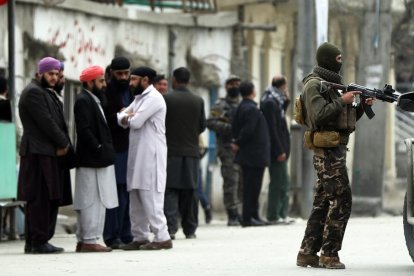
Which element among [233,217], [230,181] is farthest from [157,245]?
[230,181]

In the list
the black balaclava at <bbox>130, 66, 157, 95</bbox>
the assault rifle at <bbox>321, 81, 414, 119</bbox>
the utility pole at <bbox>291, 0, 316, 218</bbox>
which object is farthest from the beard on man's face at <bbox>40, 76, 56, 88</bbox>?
the utility pole at <bbox>291, 0, 316, 218</bbox>

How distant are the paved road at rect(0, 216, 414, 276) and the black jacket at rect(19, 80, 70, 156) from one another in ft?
3.25

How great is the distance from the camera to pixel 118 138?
704 inches

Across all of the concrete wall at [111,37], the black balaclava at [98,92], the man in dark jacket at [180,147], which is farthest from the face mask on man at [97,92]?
the concrete wall at [111,37]

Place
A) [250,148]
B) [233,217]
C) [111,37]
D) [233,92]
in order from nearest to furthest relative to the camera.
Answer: [250,148]
[233,217]
[233,92]
[111,37]

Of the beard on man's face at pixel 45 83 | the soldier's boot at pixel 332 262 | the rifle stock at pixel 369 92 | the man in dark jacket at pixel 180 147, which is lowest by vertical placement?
the soldier's boot at pixel 332 262

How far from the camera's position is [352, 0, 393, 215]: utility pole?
91.8 feet

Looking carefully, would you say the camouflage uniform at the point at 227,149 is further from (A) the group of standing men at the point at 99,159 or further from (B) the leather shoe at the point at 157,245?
(B) the leather shoe at the point at 157,245

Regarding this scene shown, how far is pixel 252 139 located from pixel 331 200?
8.92 metres

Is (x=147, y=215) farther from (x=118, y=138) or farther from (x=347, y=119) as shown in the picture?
(x=347, y=119)

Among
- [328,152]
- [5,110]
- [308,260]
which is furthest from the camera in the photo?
[5,110]

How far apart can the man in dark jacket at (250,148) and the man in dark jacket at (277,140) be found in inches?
Answer: 16.8

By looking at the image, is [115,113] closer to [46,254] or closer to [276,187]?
[46,254]

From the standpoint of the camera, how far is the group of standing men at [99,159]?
1692 cm
